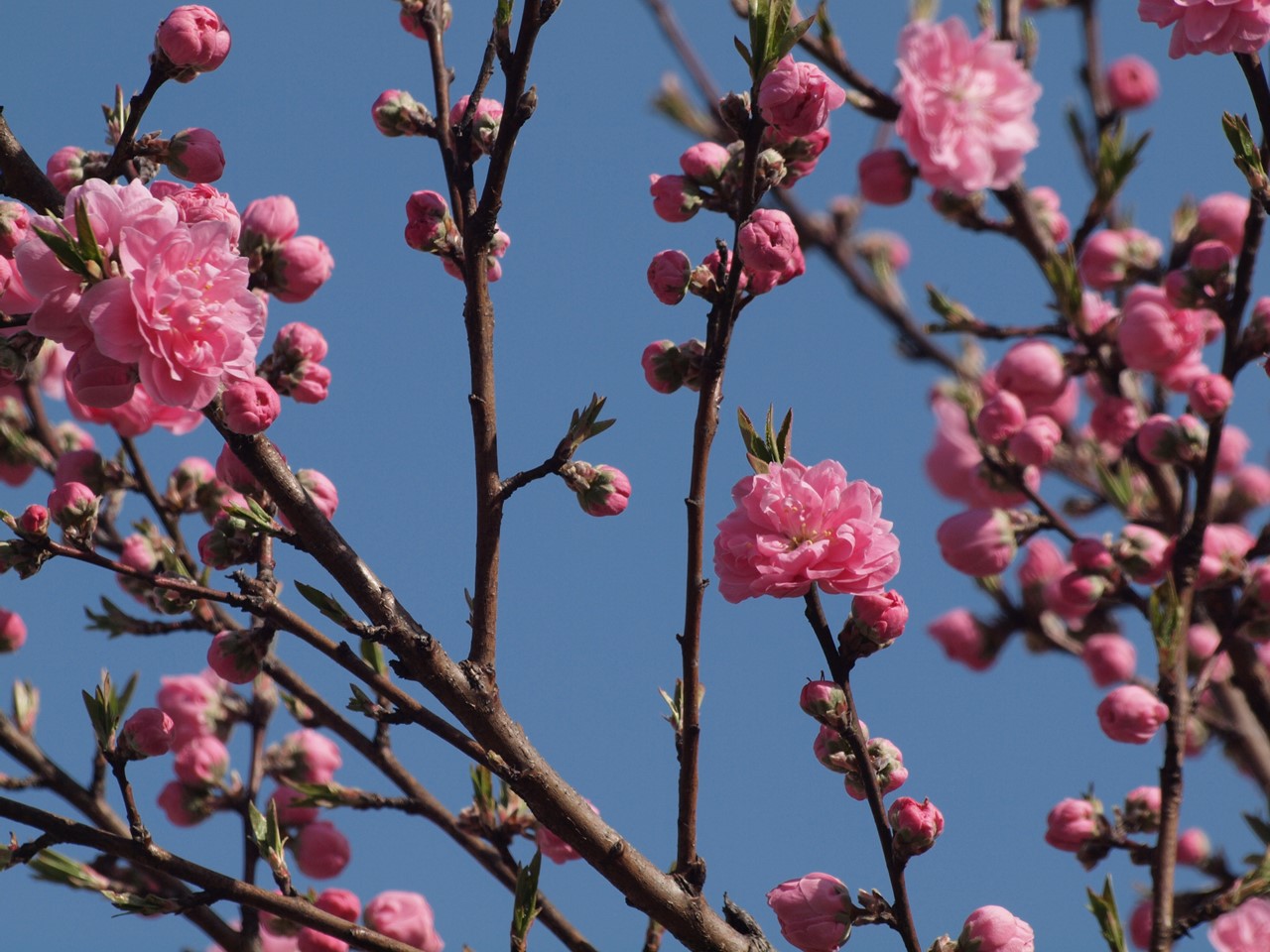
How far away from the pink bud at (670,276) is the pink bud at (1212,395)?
52.2 inches

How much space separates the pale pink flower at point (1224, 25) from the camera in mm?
1822

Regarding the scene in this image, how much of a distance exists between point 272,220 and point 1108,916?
5.78 feet

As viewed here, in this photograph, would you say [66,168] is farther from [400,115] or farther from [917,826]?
[917,826]

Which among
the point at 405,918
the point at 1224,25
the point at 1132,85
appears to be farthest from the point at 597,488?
the point at 1132,85

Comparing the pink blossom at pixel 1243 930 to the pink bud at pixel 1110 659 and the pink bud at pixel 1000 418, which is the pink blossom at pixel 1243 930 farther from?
the pink bud at pixel 1110 659

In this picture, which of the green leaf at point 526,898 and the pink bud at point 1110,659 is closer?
the green leaf at point 526,898

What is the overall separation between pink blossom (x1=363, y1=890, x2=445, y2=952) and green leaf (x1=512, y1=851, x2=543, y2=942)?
3.05ft

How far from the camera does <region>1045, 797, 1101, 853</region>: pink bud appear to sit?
2525mm

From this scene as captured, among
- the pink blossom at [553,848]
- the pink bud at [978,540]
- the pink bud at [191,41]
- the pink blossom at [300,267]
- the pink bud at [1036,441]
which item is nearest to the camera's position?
the pink bud at [191,41]

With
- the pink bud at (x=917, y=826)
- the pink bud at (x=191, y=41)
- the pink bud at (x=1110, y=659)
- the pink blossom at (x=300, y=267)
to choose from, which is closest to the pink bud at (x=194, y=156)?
the pink bud at (x=191, y=41)

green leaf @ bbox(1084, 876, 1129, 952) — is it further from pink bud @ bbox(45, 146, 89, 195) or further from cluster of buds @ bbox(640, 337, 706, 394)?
pink bud @ bbox(45, 146, 89, 195)

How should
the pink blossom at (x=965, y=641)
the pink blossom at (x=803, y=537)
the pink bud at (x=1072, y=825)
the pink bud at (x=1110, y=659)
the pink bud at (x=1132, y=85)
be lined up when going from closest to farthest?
the pink blossom at (x=803, y=537) < the pink bud at (x=1072, y=825) < the pink bud at (x=1110, y=659) < the pink blossom at (x=965, y=641) < the pink bud at (x=1132, y=85)

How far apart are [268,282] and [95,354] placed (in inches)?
22.6

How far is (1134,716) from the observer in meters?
2.43
